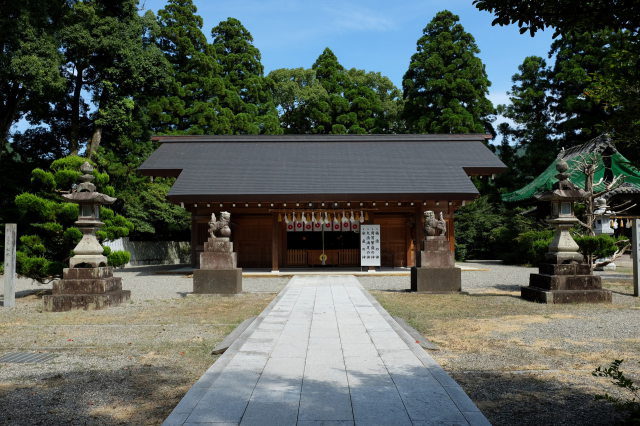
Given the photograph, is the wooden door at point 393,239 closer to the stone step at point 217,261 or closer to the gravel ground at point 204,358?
the stone step at point 217,261

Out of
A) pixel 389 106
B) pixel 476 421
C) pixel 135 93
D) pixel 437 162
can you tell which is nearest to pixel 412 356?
pixel 476 421

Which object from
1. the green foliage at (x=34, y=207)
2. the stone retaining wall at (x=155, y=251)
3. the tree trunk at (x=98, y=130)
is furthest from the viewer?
the tree trunk at (x=98, y=130)

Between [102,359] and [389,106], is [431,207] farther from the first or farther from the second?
[389,106]

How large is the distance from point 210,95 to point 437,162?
15.1 meters

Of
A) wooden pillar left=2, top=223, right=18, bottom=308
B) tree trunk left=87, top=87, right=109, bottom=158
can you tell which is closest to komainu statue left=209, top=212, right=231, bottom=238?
wooden pillar left=2, top=223, right=18, bottom=308

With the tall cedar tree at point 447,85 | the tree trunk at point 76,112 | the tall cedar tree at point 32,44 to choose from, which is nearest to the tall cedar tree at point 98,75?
the tree trunk at point 76,112

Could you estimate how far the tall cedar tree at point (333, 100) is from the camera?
30984 mm

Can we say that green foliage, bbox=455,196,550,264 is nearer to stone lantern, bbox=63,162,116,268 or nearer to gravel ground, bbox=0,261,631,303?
gravel ground, bbox=0,261,631,303

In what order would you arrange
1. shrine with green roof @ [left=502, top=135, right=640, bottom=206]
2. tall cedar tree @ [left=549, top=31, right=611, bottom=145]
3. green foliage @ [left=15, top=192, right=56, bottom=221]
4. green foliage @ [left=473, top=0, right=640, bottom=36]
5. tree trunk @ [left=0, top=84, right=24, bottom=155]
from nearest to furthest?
green foliage @ [left=473, top=0, right=640, bottom=36] → green foliage @ [left=15, top=192, right=56, bottom=221] → shrine with green roof @ [left=502, top=135, right=640, bottom=206] → tree trunk @ [left=0, top=84, right=24, bottom=155] → tall cedar tree @ [left=549, top=31, right=611, bottom=145]

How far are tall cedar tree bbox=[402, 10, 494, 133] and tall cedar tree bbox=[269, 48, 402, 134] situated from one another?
9.23ft

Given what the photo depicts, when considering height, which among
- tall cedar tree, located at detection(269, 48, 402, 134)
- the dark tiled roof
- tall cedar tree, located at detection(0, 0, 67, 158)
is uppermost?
tall cedar tree, located at detection(269, 48, 402, 134)

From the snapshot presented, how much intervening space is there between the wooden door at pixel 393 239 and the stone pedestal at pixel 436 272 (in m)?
6.88

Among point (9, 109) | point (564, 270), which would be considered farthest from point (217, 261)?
point (9, 109)

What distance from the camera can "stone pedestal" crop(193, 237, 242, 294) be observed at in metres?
10.6
